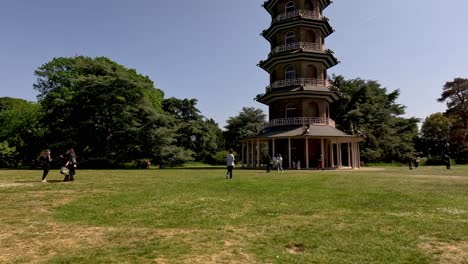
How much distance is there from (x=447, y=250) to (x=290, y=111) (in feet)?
101

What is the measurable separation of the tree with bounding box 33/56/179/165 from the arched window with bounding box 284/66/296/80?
613 inches

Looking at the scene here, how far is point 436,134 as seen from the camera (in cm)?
6875

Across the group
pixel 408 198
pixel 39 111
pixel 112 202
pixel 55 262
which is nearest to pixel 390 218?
pixel 408 198

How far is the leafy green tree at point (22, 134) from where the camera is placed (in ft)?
155

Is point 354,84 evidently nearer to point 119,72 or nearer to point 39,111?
point 119,72

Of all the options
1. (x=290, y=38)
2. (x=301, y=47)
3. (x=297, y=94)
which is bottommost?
(x=297, y=94)

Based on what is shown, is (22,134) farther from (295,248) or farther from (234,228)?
(295,248)

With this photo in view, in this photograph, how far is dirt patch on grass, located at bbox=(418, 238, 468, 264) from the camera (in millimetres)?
5184

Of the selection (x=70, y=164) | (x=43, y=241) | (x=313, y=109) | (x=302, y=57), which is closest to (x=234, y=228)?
(x=43, y=241)

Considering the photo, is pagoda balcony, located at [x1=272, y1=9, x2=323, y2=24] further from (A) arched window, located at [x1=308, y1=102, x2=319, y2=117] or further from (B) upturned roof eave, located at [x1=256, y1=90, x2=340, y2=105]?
(A) arched window, located at [x1=308, y1=102, x2=319, y2=117]

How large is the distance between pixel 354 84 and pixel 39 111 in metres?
47.7

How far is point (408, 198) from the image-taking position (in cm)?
1112

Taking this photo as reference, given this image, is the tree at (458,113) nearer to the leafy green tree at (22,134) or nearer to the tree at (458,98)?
the tree at (458,98)

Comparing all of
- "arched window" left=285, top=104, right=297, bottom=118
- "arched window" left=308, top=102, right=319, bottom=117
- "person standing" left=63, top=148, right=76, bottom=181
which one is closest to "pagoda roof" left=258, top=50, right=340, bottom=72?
"arched window" left=308, top=102, right=319, bottom=117
